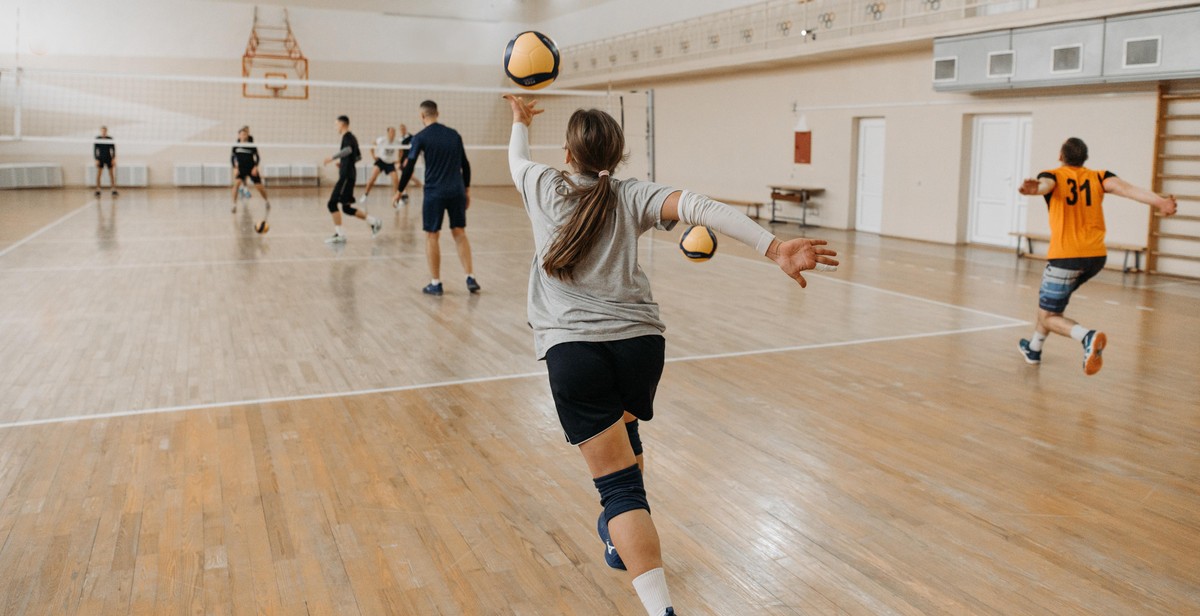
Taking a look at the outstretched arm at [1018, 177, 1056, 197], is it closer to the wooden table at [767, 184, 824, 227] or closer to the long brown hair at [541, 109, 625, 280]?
the long brown hair at [541, 109, 625, 280]

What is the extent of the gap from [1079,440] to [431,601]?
140 inches

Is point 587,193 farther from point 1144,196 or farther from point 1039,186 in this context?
point 1144,196

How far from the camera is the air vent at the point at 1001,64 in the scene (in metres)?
13.2

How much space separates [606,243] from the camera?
2.66m

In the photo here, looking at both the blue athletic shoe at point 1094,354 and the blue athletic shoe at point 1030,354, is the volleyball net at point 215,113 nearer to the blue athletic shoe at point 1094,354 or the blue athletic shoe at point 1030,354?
the blue athletic shoe at point 1030,354

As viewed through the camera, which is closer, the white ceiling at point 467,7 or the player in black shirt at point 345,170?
the player in black shirt at point 345,170

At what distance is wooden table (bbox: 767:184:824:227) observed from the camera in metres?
18.1

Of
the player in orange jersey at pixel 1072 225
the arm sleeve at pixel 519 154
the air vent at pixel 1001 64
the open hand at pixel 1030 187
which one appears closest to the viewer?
the arm sleeve at pixel 519 154

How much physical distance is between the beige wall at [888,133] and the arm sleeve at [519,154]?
11.6 metres

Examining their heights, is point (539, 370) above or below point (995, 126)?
below

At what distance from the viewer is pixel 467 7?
1163 inches

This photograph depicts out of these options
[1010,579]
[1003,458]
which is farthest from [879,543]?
[1003,458]

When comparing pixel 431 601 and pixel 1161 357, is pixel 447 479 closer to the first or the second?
pixel 431 601

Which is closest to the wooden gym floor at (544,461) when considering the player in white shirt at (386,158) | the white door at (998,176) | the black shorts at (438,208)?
the black shorts at (438,208)
